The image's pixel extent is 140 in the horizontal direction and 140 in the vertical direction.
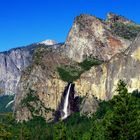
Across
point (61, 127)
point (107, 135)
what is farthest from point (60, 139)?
point (107, 135)

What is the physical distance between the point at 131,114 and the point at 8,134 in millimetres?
16635

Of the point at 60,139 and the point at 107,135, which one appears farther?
the point at 60,139

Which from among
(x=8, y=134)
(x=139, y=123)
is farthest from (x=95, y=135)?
(x=8, y=134)

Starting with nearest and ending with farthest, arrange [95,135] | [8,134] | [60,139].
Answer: [8,134], [95,135], [60,139]

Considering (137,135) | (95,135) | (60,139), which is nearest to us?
(137,135)

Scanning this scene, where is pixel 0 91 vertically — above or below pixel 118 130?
above

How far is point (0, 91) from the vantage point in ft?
183

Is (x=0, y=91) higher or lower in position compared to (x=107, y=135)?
higher

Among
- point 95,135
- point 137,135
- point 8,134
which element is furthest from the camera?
point 95,135

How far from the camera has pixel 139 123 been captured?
62.2 meters

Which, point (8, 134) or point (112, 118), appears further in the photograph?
point (112, 118)

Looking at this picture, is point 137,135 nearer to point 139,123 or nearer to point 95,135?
point 139,123

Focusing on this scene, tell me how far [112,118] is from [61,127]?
108 m

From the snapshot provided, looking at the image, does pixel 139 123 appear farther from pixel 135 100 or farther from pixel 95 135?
pixel 95 135
